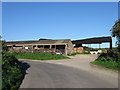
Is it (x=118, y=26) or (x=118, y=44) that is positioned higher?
(x=118, y=26)

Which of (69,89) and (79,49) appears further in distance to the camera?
(79,49)

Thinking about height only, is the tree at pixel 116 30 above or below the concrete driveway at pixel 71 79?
above

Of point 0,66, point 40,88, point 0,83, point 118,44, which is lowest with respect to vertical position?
point 40,88

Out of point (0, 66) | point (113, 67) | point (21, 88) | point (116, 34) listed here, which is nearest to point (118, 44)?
point (116, 34)

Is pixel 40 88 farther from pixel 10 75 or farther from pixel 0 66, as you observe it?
pixel 0 66

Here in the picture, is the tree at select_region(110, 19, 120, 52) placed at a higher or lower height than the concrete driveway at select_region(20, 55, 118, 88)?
higher

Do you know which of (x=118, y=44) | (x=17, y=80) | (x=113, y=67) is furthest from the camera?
(x=118, y=44)

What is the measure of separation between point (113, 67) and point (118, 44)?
303 cm

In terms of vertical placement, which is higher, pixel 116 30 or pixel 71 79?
pixel 116 30

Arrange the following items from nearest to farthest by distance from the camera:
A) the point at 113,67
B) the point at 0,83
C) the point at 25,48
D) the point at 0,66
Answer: the point at 0,83, the point at 0,66, the point at 113,67, the point at 25,48

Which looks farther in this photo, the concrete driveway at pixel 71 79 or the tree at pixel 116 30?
the tree at pixel 116 30

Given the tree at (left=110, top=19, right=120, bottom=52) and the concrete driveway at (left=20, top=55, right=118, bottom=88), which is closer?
the concrete driveway at (left=20, top=55, right=118, bottom=88)

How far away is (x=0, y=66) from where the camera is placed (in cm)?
733

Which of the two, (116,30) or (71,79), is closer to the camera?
(71,79)
